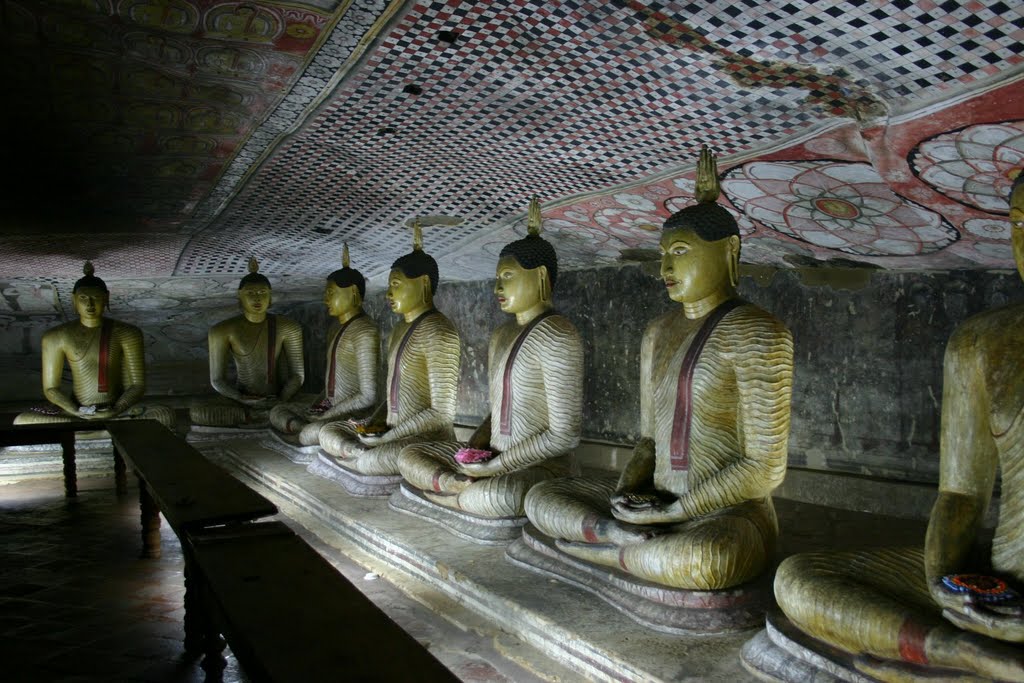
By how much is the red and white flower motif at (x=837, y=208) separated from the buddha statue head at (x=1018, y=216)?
1153 mm

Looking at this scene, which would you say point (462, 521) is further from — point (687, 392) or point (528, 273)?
point (687, 392)

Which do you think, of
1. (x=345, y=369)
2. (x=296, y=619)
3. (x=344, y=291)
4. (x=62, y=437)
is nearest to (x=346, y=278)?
(x=344, y=291)

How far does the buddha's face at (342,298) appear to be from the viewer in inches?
294

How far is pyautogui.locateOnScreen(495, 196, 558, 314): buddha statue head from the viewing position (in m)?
4.87

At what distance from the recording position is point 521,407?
15.7 ft

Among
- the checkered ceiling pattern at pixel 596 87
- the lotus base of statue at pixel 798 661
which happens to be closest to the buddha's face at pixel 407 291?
the checkered ceiling pattern at pixel 596 87

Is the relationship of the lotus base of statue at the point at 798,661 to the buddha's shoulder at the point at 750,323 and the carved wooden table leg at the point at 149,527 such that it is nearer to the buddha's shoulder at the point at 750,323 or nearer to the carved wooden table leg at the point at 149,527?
the buddha's shoulder at the point at 750,323

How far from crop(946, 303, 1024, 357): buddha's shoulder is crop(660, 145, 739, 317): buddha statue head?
1.08 m

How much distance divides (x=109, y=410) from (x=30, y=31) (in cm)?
536

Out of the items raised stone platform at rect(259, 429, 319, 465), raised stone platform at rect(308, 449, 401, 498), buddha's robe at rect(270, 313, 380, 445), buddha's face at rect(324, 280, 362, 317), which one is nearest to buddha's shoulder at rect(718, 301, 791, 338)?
raised stone platform at rect(308, 449, 401, 498)

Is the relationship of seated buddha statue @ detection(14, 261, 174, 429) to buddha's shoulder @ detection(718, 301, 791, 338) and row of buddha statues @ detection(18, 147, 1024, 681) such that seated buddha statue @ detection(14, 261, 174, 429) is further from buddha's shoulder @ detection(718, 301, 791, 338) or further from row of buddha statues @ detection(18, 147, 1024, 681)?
buddha's shoulder @ detection(718, 301, 791, 338)

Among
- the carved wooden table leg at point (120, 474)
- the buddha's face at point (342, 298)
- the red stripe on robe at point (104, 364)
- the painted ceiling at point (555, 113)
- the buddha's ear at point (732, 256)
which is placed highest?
the painted ceiling at point (555, 113)

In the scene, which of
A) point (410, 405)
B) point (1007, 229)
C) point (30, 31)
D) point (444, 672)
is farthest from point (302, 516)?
point (1007, 229)

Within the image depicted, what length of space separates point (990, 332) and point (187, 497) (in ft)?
10.2
